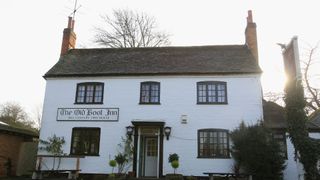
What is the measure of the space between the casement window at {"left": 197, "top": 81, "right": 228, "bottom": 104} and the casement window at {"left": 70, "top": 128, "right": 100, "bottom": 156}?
602cm

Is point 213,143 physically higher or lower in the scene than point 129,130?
lower

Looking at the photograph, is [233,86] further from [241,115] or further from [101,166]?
[101,166]

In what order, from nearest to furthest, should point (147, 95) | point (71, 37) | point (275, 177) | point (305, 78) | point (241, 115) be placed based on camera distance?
point (275, 177) < point (241, 115) < point (147, 95) < point (71, 37) < point (305, 78)

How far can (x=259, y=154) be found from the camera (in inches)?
578

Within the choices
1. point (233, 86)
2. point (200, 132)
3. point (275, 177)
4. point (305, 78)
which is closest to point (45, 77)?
point (200, 132)

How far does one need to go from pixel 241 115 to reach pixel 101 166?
7.95 meters

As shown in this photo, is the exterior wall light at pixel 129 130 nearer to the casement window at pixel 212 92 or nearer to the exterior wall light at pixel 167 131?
the exterior wall light at pixel 167 131

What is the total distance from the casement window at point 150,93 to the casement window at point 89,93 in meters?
2.39

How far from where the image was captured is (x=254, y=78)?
1717cm

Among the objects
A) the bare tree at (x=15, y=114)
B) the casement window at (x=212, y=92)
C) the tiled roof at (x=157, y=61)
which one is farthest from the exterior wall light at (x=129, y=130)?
the bare tree at (x=15, y=114)

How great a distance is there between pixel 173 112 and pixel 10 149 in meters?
9.99

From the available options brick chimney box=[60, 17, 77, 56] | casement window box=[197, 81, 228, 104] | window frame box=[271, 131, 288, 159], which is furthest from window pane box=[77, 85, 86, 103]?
window frame box=[271, 131, 288, 159]

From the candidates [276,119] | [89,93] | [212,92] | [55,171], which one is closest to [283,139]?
[276,119]

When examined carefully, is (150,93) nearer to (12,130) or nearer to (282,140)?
(282,140)
